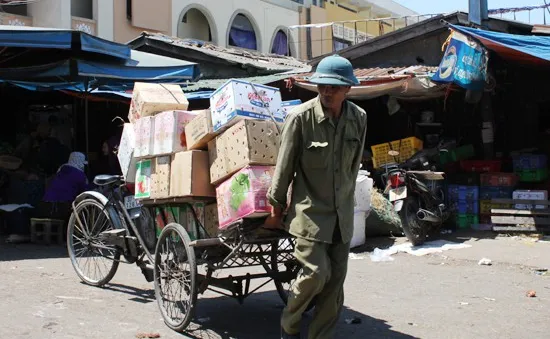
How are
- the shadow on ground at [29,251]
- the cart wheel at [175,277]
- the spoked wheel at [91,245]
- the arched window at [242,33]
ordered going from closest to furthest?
the cart wheel at [175,277] → the spoked wheel at [91,245] → the shadow on ground at [29,251] → the arched window at [242,33]

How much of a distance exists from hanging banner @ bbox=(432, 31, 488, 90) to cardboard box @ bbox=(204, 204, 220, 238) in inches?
216

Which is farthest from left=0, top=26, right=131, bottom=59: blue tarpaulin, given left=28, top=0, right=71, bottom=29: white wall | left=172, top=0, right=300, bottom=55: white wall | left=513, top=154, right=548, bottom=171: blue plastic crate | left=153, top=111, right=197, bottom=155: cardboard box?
left=172, top=0, right=300, bottom=55: white wall

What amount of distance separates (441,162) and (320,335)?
7.58 metres

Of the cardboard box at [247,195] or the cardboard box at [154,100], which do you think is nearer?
the cardboard box at [247,195]

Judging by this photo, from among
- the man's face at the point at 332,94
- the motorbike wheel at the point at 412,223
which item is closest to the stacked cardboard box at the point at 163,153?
the man's face at the point at 332,94

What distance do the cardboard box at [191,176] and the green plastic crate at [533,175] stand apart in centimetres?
751

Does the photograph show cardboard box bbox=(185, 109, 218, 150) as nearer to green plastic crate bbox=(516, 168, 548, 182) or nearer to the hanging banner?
the hanging banner

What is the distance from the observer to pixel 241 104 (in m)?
4.48

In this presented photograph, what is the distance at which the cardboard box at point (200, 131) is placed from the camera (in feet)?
15.4

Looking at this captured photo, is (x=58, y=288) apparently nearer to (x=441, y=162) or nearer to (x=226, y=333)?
(x=226, y=333)

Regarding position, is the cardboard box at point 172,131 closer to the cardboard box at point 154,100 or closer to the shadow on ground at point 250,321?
the cardboard box at point 154,100

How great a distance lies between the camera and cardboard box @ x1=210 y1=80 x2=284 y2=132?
447 centimetres

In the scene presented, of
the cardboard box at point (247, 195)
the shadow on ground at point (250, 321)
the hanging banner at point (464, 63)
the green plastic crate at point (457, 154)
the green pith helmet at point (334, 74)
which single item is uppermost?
the hanging banner at point (464, 63)

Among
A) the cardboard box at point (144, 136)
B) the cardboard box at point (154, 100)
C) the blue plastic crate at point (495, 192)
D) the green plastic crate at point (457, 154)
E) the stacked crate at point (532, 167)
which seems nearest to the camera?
the cardboard box at point (144, 136)
